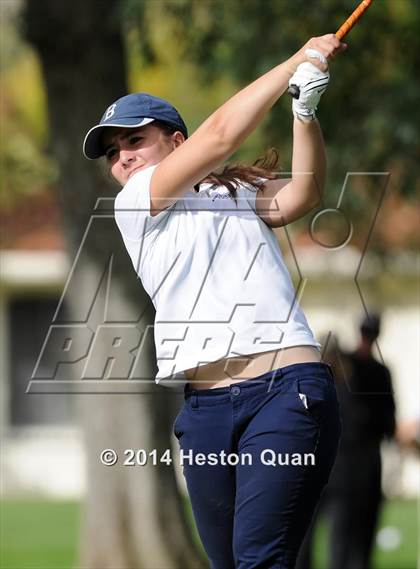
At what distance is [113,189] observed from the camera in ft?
36.4

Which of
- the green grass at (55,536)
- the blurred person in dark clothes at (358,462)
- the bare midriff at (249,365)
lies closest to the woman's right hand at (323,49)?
the bare midriff at (249,365)

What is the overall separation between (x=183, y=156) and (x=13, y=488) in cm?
2397

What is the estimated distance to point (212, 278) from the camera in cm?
479

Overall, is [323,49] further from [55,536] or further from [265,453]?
[55,536]

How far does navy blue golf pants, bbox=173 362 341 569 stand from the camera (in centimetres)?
461

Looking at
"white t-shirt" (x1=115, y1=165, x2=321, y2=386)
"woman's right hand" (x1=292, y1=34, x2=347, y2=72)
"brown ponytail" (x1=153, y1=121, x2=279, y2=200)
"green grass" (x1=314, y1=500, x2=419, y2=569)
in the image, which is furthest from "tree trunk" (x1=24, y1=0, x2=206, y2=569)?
"woman's right hand" (x1=292, y1=34, x2=347, y2=72)

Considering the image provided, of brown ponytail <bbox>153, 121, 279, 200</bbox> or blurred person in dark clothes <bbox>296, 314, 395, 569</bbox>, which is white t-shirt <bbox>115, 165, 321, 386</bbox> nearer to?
brown ponytail <bbox>153, 121, 279, 200</bbox>

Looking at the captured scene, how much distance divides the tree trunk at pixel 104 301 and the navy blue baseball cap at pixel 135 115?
5835 millimetres

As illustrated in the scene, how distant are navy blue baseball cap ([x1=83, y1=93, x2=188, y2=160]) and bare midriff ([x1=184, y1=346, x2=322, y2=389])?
0.82 meters

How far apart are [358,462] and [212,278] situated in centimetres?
760

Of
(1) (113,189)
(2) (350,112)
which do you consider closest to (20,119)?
(2) (350,112)

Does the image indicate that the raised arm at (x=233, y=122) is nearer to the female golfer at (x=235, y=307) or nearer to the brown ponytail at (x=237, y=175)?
the female golfer at (x=235, y=307)

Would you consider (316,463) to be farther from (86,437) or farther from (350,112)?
(350,112)

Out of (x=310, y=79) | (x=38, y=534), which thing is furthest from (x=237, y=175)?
(x=38, y=534)
